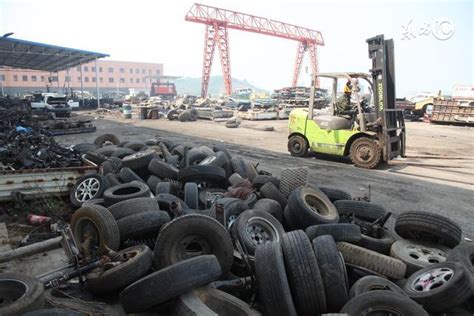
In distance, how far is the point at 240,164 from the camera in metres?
7.22

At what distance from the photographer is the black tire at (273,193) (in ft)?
18.0

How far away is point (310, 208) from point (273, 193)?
90 cm

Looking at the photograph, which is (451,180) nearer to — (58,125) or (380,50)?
(380,50)

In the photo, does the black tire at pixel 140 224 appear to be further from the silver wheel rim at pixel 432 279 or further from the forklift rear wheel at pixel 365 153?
the forklift rear wheel at pixel 365 153

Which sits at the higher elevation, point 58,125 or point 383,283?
point 58,125

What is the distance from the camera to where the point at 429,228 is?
4352mm

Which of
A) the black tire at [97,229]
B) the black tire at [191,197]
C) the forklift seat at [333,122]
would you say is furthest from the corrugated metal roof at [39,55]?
the black tire at [97,229]

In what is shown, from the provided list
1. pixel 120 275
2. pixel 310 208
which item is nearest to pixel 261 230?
pixel 310 208

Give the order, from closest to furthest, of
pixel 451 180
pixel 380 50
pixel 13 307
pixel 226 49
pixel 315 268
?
pixel 13 307
pixel 315 268
pixel 451 180
pixel 380 50
pixel 226 49

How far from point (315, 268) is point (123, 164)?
199 inches

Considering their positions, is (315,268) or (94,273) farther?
(94,273)

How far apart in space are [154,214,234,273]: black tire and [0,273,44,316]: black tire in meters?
1.07

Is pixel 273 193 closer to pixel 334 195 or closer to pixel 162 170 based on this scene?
pixel 334 195

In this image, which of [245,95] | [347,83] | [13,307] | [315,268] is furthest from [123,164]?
[245,95]
